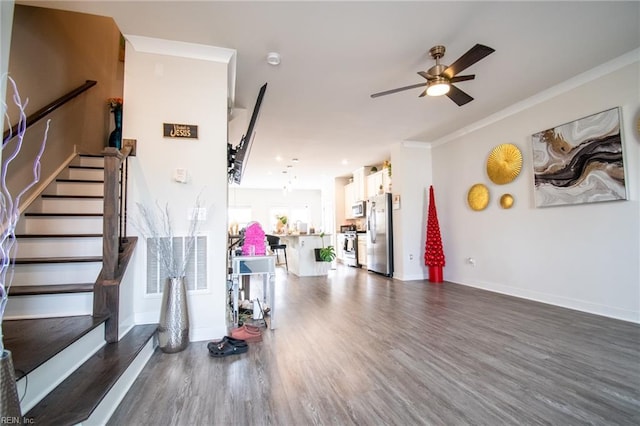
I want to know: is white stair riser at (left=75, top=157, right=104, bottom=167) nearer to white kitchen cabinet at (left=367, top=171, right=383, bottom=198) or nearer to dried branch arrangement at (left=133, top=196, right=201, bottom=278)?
dried branch arrangement at (left=133, top=196, right=201, bottom=278)

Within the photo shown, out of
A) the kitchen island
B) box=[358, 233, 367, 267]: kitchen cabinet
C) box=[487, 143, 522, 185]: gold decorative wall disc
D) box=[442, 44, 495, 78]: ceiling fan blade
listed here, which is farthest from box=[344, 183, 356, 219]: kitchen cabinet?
box=[442, 44, 495, 78]: ceiling fan blade

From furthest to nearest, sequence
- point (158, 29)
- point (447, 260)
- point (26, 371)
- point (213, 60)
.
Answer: point (447, 260), point (213, 60), point (158, 29), point (26, 371)

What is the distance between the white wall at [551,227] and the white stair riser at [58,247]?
5.02 m

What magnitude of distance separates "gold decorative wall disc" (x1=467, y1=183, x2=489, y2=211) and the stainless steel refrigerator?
5.28 feet

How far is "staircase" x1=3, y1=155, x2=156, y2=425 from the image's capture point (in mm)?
1409

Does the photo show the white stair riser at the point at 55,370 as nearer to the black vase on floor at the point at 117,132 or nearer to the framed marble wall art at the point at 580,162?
the black vase on floor at the point at 117,132

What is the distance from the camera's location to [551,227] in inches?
145

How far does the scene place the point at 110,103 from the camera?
13.3 feet

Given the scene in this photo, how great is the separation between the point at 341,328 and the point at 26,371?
7.52 ft

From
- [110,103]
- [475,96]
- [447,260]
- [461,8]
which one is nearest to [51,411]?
[461,8]

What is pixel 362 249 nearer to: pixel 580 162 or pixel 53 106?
pixel 580 162

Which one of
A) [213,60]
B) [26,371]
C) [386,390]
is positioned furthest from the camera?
[213,60]

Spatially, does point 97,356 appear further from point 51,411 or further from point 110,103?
point 110,103

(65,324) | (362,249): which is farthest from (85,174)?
(362,249)
